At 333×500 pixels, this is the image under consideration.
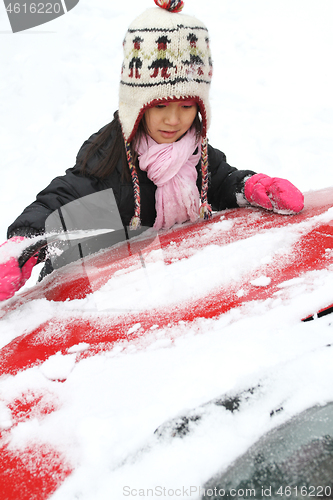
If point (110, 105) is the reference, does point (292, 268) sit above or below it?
below

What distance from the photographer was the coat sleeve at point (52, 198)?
1040 millimetres

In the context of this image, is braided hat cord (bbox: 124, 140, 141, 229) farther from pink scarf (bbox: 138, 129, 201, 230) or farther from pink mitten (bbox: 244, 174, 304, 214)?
pink mitten (bbox: 244, 174, 304, 214)

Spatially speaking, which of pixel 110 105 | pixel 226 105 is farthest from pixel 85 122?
pixel 226 105

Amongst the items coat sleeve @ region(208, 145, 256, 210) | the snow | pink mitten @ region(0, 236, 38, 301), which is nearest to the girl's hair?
coat sleeve @ region(208, 145, 256, 210)

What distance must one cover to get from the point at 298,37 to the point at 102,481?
5052 mm

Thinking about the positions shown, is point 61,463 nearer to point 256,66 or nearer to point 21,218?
point 21,218

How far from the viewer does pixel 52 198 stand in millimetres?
1180

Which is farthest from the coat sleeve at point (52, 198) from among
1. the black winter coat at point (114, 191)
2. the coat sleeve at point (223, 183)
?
the coat sleeve at point (223, 183)

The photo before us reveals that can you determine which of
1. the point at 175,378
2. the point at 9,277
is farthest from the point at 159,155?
the point at 175,378

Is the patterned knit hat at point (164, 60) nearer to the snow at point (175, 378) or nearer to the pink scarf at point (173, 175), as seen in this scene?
the pink scarf at point (173, 175)

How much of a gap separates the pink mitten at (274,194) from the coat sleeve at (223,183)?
6 cm

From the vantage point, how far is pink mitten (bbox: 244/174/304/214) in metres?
1.22

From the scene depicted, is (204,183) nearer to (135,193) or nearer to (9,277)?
(135,193)

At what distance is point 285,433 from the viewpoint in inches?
21.0
